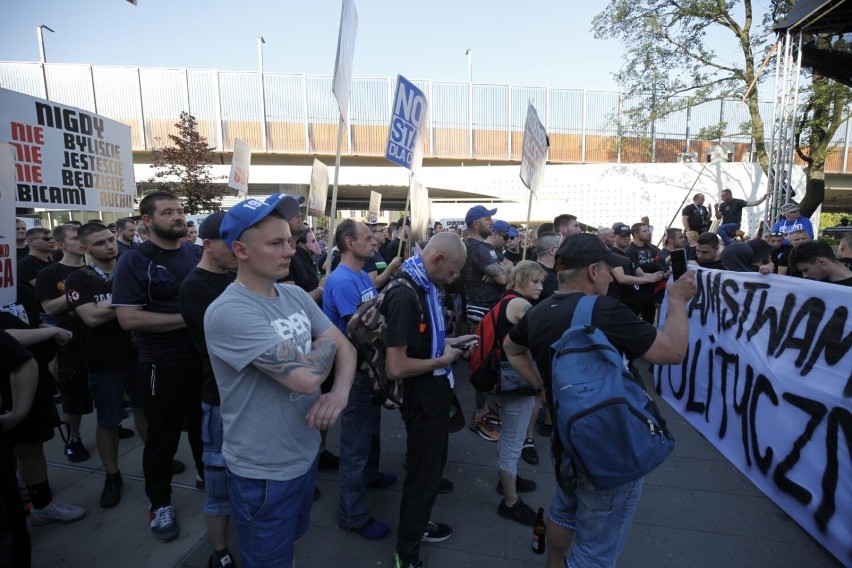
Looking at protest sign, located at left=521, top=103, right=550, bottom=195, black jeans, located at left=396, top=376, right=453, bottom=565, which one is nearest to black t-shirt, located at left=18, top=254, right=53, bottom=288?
black jeans, located at left=396, top=376, right=453, bottom=565

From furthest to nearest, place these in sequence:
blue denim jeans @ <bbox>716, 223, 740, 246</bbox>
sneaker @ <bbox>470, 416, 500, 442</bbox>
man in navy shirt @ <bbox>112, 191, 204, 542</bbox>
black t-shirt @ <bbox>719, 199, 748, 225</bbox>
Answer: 1. black t-shirt @ <bbox>719, 199, 748, 225</bbox>
2. blue denim jeans @ <bbox>716, 223, 740, 246</bbox>
3. sneaker @ <bbox>470, 416, 500, 442</bbox>
4. man in navy shirt @ <bbox>112, 191, 204, 542</bbox>

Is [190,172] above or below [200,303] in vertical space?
above

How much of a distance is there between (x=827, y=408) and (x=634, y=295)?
3428mm

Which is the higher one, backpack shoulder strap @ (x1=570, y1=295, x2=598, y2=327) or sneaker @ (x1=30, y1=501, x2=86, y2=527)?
backpack shoulder strap @ (x1=570, y1=295, x2=598, y2=327)

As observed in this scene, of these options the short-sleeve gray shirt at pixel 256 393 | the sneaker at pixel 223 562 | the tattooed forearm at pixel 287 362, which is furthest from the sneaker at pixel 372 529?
the tattooed forearm at pixel 287 362

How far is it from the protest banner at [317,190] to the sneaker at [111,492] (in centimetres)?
389

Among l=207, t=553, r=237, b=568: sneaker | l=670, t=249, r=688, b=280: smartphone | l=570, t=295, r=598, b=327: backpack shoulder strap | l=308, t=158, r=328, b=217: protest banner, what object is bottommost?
l=207, t=553, r=237, b=568: sneaker

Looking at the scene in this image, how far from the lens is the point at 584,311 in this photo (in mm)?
2049

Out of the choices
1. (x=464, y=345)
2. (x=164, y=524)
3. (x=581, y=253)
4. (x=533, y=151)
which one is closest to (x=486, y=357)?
(x=464, y=345)

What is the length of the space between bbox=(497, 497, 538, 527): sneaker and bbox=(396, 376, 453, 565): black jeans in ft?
2.70

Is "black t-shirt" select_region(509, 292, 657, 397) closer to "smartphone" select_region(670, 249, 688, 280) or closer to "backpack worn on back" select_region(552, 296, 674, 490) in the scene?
"backpack worn on back" select_region(552, 296, 674, 490)

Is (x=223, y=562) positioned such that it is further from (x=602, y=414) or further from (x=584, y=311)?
(x=584, y=311)

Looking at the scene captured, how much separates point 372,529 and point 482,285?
2.70m

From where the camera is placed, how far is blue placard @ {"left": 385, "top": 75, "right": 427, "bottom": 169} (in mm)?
5238
